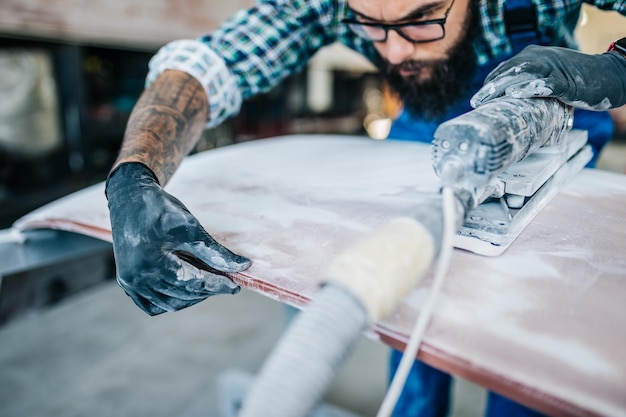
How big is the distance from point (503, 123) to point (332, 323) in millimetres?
346

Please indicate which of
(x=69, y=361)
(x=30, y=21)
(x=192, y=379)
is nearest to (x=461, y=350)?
(x=192, y=379)

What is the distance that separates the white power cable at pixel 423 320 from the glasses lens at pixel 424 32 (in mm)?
585

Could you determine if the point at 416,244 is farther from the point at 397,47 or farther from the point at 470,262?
the point at 397,47

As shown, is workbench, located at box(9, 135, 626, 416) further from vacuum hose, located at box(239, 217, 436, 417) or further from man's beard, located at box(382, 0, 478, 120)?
man's beard, located at box(382, 0, 478, 120)

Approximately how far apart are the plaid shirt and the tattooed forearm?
0.04 metres

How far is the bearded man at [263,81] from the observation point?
604 mm

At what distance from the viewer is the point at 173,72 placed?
1053 mm

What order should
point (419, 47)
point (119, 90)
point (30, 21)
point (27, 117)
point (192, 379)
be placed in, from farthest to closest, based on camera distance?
1. point (119, 90)
2. point (27, 117)
3. point (30, 21)
4. point (192, 379)
5. point (419, 47)

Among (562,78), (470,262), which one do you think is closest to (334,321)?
(470,262)

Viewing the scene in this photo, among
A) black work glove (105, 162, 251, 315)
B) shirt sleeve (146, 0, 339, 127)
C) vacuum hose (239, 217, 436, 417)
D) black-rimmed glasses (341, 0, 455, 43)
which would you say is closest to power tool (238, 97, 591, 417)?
vacuum hose (239, 217, 436, 417)

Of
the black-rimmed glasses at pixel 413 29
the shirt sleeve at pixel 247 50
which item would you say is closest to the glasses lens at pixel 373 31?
the black-rimmed glasses at pixel 413 29

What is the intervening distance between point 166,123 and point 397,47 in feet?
1.80

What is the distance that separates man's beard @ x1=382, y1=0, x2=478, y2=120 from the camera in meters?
1.03

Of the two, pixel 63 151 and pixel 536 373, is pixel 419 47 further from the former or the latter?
Answer: pixel 63 151
